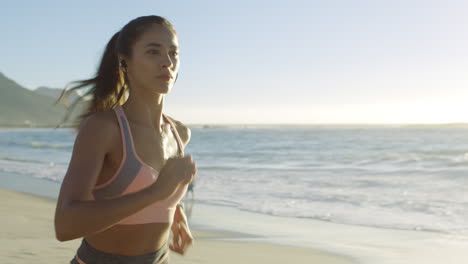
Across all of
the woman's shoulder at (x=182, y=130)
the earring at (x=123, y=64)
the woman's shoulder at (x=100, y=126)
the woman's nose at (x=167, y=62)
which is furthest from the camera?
the woman's shoulder at (x=182, y=130)

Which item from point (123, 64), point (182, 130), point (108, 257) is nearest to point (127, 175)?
point (108, 257)

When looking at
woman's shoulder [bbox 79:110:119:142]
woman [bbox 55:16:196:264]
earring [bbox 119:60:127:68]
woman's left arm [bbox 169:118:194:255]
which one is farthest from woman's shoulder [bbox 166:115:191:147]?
woman's shoulder [bbox 79:110:119:142]

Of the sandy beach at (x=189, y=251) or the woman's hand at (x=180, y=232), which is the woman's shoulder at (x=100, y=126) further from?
the sandy beach at (x=189, y=251)

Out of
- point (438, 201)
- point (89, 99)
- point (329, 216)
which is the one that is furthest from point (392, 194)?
point (89, 99)

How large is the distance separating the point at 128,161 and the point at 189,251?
6.23 meters

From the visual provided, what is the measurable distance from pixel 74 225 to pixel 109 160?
27 centimetres

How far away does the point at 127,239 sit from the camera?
1.93 m

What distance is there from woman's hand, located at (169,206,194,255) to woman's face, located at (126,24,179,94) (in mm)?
635

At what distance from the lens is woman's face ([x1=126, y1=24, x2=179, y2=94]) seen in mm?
1908

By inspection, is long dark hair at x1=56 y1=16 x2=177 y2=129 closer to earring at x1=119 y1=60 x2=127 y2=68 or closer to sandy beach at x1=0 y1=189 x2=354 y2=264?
earring at x1=119 y1=60 x2=127 y2=68

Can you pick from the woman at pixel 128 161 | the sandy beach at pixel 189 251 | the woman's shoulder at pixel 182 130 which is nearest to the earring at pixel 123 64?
the woman at pixel 128 161

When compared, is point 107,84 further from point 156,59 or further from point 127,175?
point 127,175

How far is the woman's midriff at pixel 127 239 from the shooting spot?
75.6 inches

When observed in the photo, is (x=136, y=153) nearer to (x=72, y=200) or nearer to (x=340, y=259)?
(x=72, y=200)
